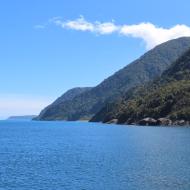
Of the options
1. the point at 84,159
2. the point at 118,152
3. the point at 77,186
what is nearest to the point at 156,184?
the point at 77,186

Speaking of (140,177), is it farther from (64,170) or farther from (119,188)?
(64,170)

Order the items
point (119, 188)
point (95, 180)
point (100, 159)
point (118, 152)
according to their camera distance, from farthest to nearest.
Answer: point (118, 152) < point (100, 159) < point (95, 180) < point (119, 188)

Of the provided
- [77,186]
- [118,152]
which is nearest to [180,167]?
[77,186]

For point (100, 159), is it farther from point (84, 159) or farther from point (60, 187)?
point (60, 187)

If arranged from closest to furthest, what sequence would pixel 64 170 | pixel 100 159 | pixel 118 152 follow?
pixel 64 170
pixel 100 159
pixel 118 152

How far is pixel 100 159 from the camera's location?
112 meters

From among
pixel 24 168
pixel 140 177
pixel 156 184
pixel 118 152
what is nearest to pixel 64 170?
pixel 24 168

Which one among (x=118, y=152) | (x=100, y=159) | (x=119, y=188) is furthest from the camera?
(x=118, y=152)

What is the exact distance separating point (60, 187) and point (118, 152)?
57.0m

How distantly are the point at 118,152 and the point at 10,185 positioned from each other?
57.9 meters

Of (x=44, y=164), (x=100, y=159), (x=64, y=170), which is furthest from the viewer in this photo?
(x=100, y=159)

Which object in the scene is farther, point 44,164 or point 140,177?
point 44,164

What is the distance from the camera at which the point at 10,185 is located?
76.1 meters

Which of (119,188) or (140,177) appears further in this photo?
(140,177)
